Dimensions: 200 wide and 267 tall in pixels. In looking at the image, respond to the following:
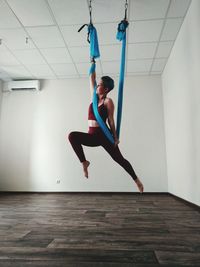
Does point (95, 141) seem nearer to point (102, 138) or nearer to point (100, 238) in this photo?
point (102, 138)

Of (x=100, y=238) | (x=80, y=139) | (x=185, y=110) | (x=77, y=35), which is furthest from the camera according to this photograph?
(x=77, y=35)

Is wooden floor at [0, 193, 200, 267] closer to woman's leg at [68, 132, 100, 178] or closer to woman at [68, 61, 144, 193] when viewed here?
woman at [68, 61, 144, 193]

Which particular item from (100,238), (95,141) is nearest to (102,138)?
(95,141)

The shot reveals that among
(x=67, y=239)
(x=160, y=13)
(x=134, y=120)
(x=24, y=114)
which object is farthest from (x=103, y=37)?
(x=67, y=239)

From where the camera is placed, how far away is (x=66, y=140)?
4.56 meters

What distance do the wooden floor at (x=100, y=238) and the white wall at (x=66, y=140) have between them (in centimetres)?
172

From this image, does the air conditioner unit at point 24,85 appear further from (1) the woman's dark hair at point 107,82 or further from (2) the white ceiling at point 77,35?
(1) the woman's dark hair at point 107,82

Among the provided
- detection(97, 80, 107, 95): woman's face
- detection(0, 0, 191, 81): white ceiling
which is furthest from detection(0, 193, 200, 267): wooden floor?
detection(0, 0, 191, 81): white ceiling

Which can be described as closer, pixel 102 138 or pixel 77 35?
pixel 102 138

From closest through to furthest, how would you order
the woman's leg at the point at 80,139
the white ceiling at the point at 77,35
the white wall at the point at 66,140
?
the woman's leg at the point at 80,139 → the white ceiling at the point at 77,35 → the white wall at the point at 66,140

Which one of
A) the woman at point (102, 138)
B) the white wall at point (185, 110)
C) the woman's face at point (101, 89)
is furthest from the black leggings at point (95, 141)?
the white wall at point (185, 110)

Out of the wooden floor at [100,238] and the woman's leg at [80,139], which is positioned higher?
the woman's leg at [80,139]

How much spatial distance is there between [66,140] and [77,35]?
2326 mm

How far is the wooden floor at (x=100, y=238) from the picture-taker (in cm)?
122
